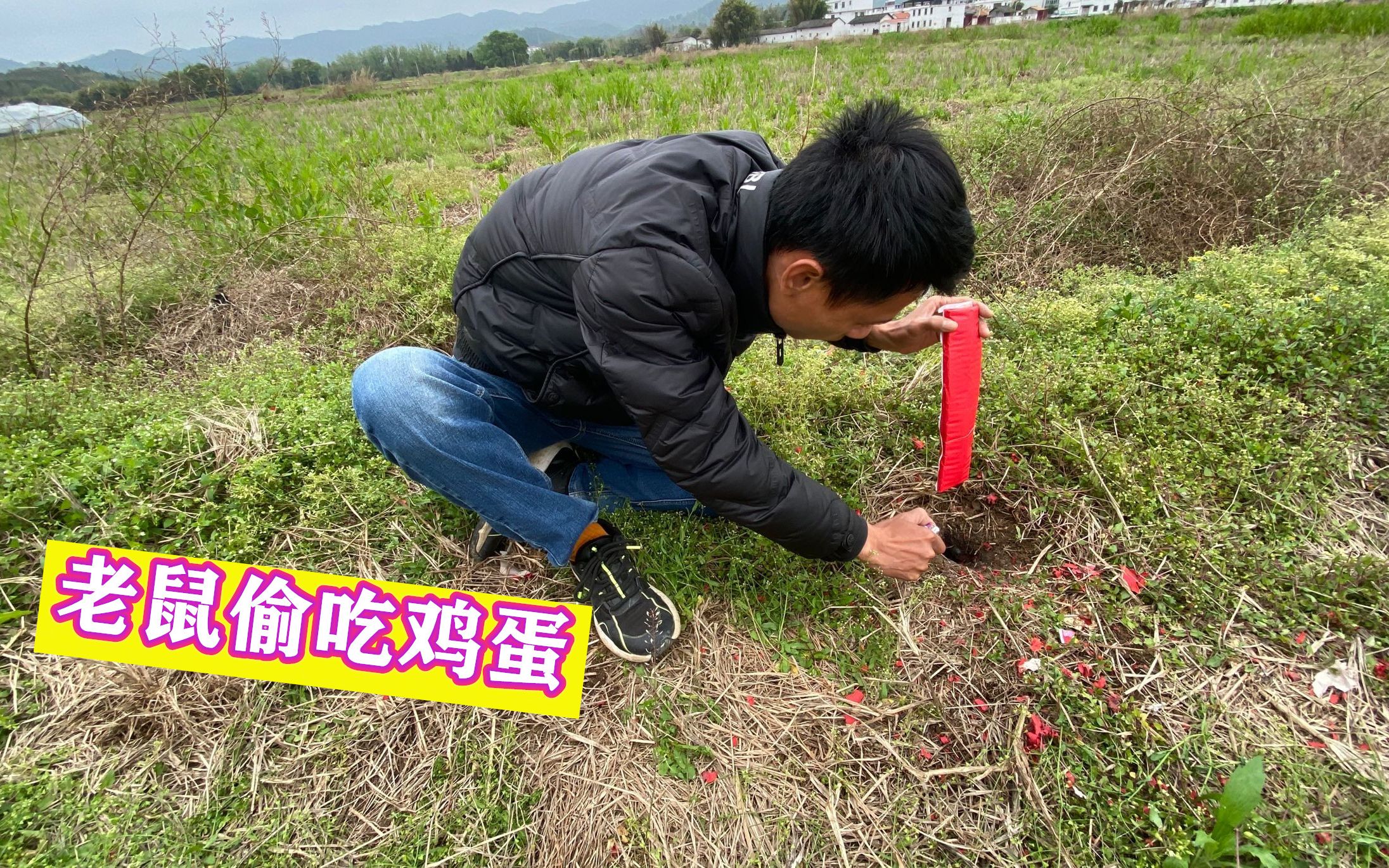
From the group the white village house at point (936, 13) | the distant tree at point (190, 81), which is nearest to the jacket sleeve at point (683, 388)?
the distant tree at point (190, 81)

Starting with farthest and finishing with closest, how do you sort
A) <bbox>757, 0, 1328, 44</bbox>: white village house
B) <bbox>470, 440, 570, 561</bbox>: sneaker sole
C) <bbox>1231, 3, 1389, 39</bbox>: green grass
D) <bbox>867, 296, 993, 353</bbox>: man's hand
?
<bbox>757, 0, 1328, 44</bbox>: white village house, <bbox>1231, 3, 1389, 39</bbox>: green grass, <bbox>470, 440, 570, 561</bbox>: sneaker sole, <bbox>867, 296, 993, 353</bbox>: man's hand

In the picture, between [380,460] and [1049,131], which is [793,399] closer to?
[380,460]

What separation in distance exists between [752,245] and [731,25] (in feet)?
126

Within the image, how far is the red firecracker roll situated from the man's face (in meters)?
0.35

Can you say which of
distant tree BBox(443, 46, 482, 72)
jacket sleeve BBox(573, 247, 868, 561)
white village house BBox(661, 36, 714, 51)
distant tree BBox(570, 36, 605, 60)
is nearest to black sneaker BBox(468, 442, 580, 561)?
jacket sleeve BBox(573, 247, 868, 561)

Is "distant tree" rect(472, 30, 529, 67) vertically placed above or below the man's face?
above

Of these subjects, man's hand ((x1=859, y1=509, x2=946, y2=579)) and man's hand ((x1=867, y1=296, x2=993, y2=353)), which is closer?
man's hand ((x1=859, y1=509, x2=946, y2=579))

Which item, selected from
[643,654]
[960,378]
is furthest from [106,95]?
[960,378]

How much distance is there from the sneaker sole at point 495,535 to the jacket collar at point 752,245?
863 mm

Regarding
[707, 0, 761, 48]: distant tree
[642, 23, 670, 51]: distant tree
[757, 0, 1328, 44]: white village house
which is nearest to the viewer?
[757, 0, 1328, 44]: white village house

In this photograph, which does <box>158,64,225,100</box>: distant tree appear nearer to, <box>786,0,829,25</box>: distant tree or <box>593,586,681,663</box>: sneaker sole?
<box>593,586,681,663</box>: sneaker sole

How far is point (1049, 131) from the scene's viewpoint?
11.1 feet

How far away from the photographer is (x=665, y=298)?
1.18m

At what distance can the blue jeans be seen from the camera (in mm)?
1533
